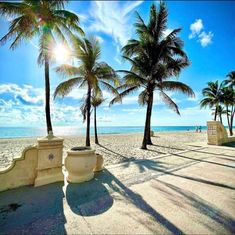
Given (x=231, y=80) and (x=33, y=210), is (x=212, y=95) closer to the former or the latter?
(x=231, y=80)

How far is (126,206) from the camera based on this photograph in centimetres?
338

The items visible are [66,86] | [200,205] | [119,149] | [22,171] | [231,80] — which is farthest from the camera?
[231,80]

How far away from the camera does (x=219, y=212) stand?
3066mm

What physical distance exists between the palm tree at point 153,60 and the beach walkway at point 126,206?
24.0 ft

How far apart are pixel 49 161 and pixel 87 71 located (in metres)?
7.73

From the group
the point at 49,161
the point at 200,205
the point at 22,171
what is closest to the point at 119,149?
the point at 49,161

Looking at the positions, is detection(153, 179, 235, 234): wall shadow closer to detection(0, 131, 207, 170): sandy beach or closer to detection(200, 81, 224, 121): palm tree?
detection(0, 131, 207, 170): sandy beach

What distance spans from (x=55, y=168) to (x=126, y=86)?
29.4 feet

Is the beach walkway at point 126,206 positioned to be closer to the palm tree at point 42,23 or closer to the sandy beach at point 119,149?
the sandy beach at point 119,149

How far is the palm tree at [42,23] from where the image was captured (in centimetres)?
823

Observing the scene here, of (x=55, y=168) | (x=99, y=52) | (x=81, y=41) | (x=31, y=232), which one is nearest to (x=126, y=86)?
(x=99, y=52)

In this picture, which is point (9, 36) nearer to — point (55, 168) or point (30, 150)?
point (30, 150)

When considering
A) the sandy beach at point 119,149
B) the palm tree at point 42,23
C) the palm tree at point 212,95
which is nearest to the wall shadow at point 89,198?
the sandy beach at point 119,149

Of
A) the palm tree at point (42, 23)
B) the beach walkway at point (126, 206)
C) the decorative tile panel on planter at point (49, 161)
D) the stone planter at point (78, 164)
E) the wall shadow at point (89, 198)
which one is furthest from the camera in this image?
the palm tree at point (42, 23)
